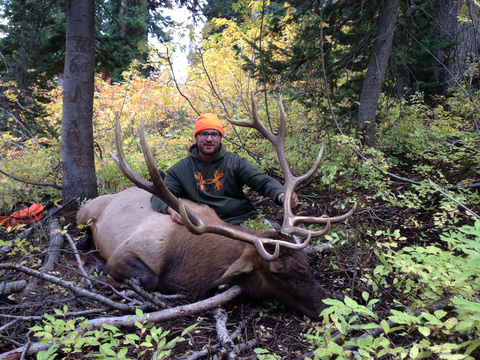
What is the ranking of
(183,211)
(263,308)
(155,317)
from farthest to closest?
(263,308) < (183,211) < (155,317)

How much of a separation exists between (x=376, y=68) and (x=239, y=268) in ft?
13.1

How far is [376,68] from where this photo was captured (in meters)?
5.05

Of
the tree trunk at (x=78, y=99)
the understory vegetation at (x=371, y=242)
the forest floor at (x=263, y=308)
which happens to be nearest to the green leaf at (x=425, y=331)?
the understory vegetation at (x=371, y=242)

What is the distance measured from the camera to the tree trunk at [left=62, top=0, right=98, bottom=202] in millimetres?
5070

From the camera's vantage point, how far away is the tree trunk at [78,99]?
16.6 feet

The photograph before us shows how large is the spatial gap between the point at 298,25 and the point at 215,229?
473cm

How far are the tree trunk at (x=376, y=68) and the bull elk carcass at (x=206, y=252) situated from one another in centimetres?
189

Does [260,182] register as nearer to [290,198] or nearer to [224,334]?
[290,198]

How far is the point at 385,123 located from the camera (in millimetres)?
6199

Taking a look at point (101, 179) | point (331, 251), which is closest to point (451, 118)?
point (331, 251)

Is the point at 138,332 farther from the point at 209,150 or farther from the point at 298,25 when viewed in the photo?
the point at 298,25

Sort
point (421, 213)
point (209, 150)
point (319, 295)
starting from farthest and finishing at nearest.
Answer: point (209, 150), point (421, 213), point (319, 295)

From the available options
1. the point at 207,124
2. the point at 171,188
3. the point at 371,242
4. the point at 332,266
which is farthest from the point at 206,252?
the point at 371,242

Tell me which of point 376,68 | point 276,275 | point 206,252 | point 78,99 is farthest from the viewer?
point 78,99
